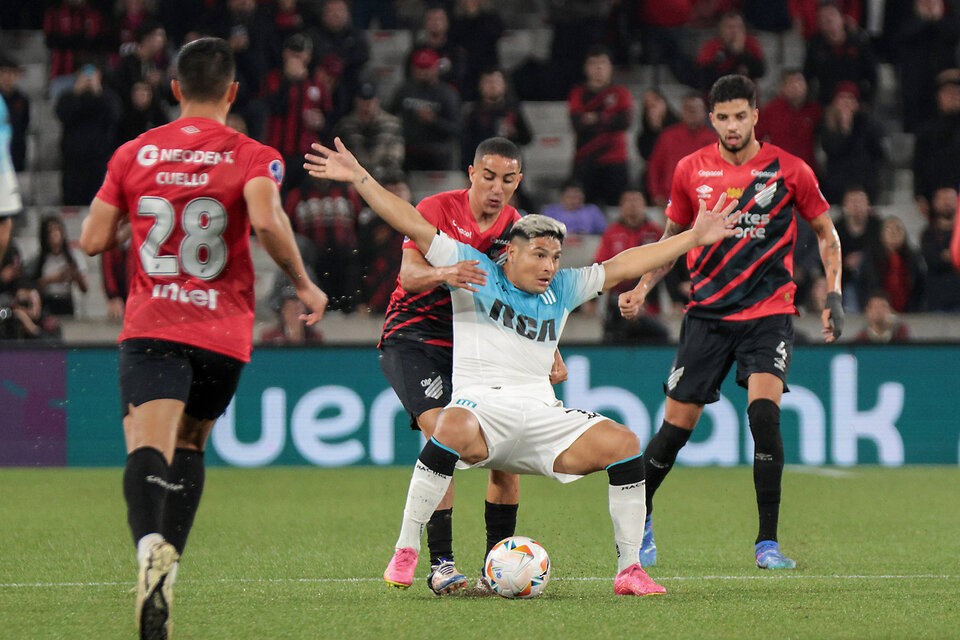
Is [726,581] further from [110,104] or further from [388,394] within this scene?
[110,104]

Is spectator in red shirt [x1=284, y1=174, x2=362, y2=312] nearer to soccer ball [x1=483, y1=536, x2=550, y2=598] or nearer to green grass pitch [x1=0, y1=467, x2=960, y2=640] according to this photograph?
green grass pitch [x1=0, y1=467, x2=960, y2=640]

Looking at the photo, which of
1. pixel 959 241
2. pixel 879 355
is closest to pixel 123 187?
pixel 959 241

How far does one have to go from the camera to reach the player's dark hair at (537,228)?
20.3ft

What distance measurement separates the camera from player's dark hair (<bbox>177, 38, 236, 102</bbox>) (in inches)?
204

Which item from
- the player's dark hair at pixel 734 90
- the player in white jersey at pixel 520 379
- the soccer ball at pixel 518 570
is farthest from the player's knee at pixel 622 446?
the player's dark hair at pixel 734 90

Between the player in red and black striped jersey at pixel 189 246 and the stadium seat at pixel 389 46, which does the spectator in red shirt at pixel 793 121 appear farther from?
the player in red and black striped jersey at pixel 189 246

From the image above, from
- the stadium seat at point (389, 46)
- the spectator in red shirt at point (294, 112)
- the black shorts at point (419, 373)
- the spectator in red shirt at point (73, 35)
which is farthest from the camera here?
the stadium seat at point (389, 46)

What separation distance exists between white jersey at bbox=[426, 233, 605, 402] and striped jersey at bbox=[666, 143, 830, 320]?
1.45m

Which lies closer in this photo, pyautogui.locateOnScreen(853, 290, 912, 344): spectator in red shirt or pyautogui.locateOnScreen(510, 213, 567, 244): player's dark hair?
pyautogui.locateOnScreen(510, 213, 567, 244): player's dark hair

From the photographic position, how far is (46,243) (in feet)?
45.1

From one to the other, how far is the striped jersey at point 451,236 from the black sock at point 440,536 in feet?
2.59

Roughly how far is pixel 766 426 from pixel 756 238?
963mm

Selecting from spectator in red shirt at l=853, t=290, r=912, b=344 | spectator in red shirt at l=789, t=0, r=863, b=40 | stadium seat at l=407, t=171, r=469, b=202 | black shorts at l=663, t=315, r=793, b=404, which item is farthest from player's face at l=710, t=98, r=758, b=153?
spectator in red shirt at l=789, t=0, r=863, b=40

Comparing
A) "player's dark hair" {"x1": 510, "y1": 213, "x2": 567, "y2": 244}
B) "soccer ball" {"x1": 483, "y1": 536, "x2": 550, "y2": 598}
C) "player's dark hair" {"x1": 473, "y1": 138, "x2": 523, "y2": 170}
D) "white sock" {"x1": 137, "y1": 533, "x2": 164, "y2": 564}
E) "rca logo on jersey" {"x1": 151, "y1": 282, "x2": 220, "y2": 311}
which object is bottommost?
"soccer ball" {"x1": 483, "y1": 536, "x2": 550, "y2": 598}
